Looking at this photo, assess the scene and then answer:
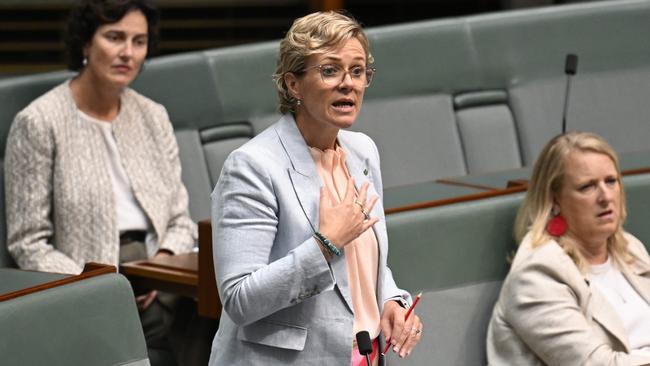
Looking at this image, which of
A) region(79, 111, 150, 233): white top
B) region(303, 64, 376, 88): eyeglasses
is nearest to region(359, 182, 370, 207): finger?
region(303, 64, 376, 88): eyeglasses

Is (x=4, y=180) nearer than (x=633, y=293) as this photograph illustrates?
No

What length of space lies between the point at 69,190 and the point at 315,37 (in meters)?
1.06

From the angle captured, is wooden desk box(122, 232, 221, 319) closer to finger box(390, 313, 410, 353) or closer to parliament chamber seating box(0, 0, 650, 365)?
parliament chamber seating box(0, 0, 650, 365)

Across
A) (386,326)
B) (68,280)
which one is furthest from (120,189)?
(386,326)

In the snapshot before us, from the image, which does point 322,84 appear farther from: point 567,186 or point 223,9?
point 223,9

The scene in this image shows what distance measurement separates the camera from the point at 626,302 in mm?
2123

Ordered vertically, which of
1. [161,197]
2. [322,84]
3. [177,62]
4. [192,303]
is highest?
[322,84]

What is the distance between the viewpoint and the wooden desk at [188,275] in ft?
6.85

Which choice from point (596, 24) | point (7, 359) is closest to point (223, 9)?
point (596, 24)

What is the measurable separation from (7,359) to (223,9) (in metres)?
2.91

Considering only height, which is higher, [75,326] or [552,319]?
[75,326]

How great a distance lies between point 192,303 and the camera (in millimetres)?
2439

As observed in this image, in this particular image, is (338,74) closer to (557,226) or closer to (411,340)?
(411,340)

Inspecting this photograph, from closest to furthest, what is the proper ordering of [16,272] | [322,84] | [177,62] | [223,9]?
[322,84]
[16,272]
[177,62]
[223,9]
